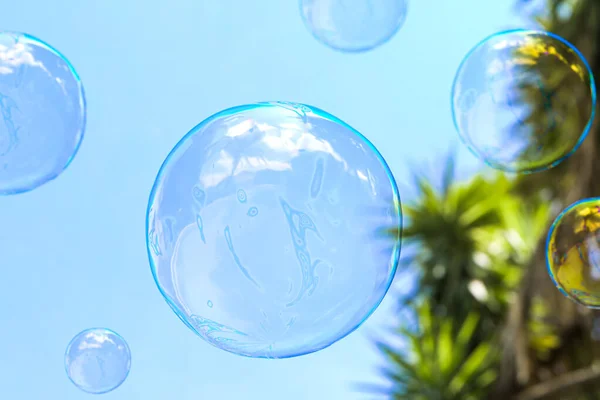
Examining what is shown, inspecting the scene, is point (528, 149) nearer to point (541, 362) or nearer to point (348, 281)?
point (348, 281)

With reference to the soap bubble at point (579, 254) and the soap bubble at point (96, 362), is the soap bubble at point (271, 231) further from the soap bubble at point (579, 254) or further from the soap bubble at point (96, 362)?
the soap bubble at point (96, 362)

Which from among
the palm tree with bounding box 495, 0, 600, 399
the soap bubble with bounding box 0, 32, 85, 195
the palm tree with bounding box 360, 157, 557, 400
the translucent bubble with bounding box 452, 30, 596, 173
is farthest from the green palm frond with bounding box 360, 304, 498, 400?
the soap bubble with bounding box 0, 32, 85, 195

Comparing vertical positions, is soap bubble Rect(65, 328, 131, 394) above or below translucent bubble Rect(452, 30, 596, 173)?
below

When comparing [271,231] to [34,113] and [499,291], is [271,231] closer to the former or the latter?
[34,113]

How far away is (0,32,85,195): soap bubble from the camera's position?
353 cm

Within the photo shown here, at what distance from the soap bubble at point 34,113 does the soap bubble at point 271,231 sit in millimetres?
1177

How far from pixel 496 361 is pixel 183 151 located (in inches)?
283

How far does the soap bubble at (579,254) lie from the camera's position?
3424mm

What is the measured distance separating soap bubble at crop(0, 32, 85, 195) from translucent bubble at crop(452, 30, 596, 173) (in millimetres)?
1967

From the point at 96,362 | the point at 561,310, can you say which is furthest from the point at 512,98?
the point at 561,310

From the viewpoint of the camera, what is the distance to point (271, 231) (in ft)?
8.31

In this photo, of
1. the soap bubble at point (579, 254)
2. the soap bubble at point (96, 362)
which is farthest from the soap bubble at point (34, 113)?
the soap bubble at point (579, 254)

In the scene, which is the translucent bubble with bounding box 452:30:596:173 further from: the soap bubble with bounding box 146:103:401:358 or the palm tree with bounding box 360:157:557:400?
the palm tree with bounding box 360:157:557:400

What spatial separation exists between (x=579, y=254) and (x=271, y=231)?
5.39ft
